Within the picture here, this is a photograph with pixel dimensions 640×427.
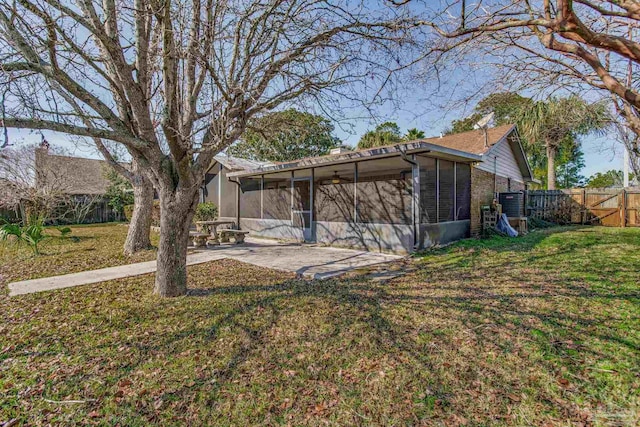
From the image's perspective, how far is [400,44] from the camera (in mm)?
4824

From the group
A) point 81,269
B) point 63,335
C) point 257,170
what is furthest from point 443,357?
point 257,170

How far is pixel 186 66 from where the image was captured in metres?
4.68

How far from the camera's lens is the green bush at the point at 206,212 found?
571 inches

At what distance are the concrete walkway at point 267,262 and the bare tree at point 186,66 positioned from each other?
2266 millimetres

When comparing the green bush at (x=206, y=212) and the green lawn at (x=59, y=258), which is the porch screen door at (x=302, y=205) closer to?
the green lawn at (x=59, y=258)

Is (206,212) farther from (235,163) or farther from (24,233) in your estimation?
(24,233)

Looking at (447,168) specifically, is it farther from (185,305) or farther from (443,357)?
(185,305)

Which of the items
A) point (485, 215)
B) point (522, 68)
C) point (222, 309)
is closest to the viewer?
point (222, 309)

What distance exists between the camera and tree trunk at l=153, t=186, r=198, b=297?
4.66m

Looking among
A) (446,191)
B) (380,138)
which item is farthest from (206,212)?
(380,138)

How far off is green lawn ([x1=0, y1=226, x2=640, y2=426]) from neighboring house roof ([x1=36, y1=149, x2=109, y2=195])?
12.6m

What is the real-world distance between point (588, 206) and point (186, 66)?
1855 centimetres

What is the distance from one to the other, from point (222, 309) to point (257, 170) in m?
7.94

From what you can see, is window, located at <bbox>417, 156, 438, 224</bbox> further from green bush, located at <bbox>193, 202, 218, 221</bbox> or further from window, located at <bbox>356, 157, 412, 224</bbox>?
green bush, located at <bbox>193, 202, 218, 221</bbox>
